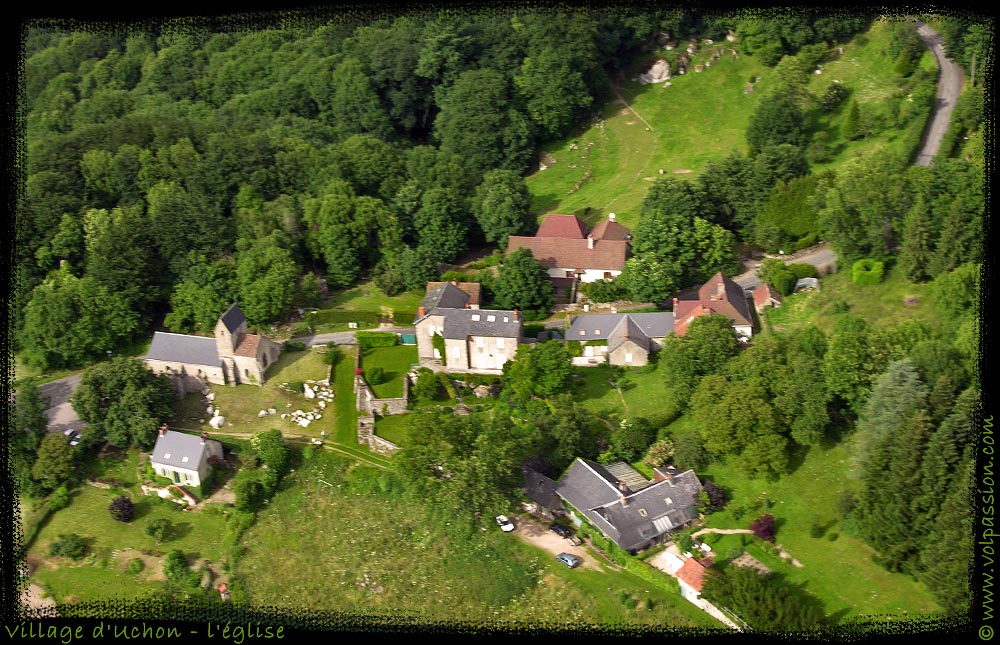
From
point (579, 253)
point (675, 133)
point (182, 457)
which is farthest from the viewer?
point (675, 133)

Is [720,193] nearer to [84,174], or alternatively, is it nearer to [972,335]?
[972,335]

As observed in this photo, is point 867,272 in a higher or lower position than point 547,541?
higher

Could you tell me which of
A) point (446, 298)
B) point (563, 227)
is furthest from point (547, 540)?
point (563, 227)

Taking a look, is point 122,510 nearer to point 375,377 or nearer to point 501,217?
point 375,377

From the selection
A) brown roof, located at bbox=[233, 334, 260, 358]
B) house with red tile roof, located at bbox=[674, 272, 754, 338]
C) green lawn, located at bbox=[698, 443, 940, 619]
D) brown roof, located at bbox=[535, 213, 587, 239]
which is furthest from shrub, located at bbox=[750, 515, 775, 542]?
brown roof, located at bbox=[233, 334, 260, 358]

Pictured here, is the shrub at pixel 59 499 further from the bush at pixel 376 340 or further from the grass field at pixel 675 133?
the grass field at pixel 675 133
